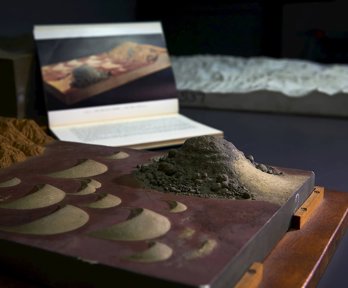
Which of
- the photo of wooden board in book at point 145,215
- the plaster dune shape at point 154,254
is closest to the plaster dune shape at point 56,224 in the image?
the photo of wooden board in book at point 145,215

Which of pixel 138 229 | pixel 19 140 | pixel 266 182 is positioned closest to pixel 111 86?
pixel 19 140

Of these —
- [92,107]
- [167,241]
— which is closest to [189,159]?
[167,241]

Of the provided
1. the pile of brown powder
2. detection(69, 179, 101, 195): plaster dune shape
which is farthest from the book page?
detection(69, 179, 101, 195): plaster dune shape

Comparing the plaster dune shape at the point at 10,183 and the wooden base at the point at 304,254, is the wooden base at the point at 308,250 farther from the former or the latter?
the plaster dune shape at the point at 10,183

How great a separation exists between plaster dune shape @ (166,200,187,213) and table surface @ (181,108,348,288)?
0.24 metres

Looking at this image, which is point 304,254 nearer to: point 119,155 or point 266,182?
point 266,182

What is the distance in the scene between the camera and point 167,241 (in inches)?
20.9

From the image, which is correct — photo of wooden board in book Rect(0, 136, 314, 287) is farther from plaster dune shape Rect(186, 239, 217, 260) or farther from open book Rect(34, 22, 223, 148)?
open book Rect(34, 22, 223, 148)

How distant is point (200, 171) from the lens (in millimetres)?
708

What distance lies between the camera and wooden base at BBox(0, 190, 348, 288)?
531 millimetres

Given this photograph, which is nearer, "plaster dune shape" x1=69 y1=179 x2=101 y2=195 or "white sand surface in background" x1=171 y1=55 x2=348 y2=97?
"plaster dune shape" x1=69 y1=179 x2=101 y2=195

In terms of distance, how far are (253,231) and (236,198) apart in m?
0.10

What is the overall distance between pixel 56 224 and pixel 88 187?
0.13m

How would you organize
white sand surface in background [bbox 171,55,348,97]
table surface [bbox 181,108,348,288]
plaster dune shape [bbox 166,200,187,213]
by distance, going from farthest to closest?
1. white sand surface in background [bbox 171,55,348,97]
2. table surface [bbox 181,108,348,288]
3. plaster dune shape [bbox 166,200,187,213]
